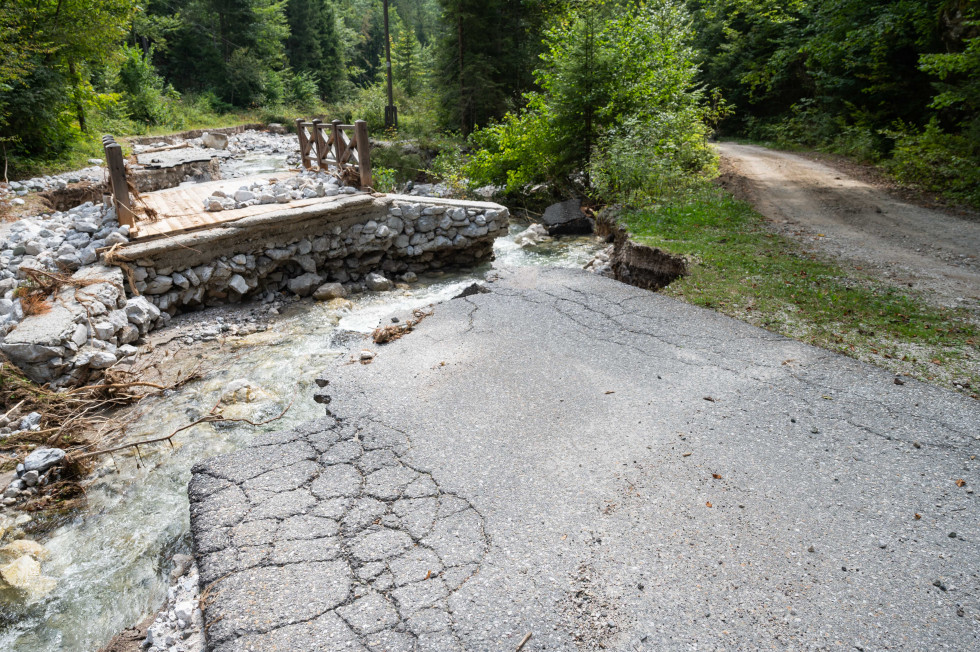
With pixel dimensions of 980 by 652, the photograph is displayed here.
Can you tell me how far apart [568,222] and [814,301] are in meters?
6.27

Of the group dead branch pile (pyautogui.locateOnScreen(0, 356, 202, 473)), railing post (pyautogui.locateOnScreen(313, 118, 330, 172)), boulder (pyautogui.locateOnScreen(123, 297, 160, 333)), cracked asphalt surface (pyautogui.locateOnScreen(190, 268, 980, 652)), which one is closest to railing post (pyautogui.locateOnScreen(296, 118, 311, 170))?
railing post (pyautogui.locateOnScreen(313, 118, 330, 172))

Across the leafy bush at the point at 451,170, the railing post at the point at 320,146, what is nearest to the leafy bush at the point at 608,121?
the leafy bush at the point at 451,170

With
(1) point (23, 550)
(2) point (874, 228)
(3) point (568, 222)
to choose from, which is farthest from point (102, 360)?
(2) point (874, 228)

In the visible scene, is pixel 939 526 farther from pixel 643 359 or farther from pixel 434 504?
pixel 434 504

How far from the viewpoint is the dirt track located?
20.3 ft

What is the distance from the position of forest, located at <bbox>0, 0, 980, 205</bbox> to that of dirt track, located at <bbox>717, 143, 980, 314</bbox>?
129cm

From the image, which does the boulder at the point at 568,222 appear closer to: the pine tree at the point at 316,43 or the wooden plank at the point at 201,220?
the wooden plank at the point at 201,220

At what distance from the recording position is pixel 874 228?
326 inches

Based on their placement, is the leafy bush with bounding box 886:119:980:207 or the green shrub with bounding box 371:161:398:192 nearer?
the leafy bush with bounding box 886:119:980:207

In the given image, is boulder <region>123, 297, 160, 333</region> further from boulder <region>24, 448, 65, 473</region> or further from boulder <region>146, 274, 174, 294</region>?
boulder <region>24, 448, 65, 473</region>

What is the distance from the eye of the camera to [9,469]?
13.7ft

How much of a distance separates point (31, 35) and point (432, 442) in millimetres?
15968

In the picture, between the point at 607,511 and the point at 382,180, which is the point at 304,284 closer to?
the point at 382,180

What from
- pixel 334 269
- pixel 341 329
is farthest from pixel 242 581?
pixel 334 269
